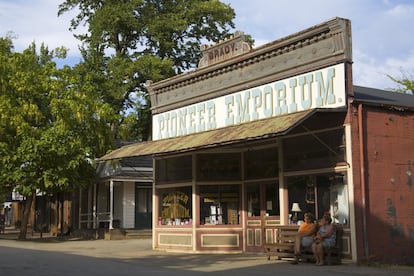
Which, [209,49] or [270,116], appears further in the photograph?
[209,49]

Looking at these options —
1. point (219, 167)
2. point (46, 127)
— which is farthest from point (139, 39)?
point (219, 167)

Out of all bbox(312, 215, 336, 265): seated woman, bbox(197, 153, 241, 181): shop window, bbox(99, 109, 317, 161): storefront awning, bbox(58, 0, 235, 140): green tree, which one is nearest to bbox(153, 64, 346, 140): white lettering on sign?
bbox(99, 109, 317, 161): storefront awning

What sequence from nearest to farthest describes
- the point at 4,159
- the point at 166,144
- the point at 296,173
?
the point at 296,173
the point at 166,144
the point at 4,159

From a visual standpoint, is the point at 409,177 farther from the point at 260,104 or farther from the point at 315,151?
the point at 260,104

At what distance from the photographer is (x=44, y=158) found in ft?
85.1

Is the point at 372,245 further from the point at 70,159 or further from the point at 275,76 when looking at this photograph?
the point at 70,159

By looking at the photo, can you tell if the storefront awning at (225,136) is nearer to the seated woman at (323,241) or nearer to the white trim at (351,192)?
the white trim at (351,192)

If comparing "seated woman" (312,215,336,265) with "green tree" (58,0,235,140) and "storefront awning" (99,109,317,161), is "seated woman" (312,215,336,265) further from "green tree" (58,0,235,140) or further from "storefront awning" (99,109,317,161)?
"green tree" (58,0,235,140)

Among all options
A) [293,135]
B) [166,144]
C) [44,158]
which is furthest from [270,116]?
[44,158]

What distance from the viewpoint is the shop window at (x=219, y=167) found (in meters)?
18.9

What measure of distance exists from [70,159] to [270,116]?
13.3 m

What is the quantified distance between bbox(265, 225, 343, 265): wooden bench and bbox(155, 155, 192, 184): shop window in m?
4.49

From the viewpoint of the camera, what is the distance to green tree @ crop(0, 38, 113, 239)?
25.8 metres

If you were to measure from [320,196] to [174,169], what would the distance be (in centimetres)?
642
